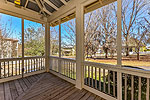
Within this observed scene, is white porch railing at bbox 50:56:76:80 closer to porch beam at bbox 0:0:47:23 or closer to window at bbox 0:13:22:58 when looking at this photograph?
window at bbox 0:13:22:58

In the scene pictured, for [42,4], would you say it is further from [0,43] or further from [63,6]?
[0,43]

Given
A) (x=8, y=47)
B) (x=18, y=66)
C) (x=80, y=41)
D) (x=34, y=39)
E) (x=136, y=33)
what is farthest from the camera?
(x=34, y=39)

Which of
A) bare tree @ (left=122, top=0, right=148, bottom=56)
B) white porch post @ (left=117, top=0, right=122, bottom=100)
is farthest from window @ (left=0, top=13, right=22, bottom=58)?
bare tree @ (left=122, top=0, right=148, bottom=56)

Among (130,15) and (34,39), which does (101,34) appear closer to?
(130,15)

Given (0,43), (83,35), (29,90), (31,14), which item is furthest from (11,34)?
(83,35)

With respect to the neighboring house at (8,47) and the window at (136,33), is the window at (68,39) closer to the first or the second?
the window at (136,33)

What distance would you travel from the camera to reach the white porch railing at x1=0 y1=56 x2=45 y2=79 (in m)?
2.66

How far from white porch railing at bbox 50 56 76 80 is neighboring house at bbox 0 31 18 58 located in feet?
4.78

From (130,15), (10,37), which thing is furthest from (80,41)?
(10,37)

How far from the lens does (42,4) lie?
9.02 ft

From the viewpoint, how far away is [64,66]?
2961 mm

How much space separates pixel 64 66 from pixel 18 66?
6.16 ft

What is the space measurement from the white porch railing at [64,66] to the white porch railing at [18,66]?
618 mm

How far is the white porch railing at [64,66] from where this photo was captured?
264 cm
